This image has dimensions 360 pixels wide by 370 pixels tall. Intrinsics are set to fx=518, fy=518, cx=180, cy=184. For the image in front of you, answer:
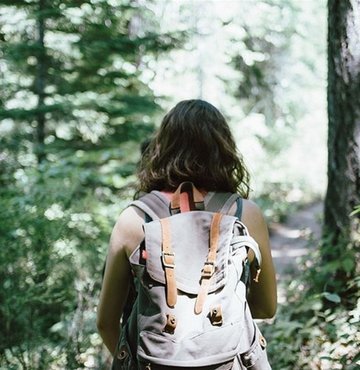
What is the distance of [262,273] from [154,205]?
57cm

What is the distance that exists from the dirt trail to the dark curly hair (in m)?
4.22

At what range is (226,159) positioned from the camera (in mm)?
2225

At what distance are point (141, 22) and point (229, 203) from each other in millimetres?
7732

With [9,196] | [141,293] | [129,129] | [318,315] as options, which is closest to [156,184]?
[141,293]

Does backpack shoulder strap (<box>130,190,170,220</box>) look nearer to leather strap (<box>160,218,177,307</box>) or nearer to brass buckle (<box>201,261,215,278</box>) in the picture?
leather strap (<box>160,218,177,307</box>)

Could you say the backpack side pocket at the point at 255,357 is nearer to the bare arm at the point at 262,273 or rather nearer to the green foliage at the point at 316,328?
the bare arm at the point at 262,273

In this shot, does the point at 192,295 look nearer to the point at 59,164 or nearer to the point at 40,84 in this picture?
the point at 59,164

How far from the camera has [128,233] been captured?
2.10 meters

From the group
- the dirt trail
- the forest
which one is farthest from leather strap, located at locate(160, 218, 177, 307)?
the dirt trail

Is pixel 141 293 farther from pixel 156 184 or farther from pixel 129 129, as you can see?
pixel 129 129

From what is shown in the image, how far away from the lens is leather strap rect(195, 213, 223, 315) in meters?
1.86

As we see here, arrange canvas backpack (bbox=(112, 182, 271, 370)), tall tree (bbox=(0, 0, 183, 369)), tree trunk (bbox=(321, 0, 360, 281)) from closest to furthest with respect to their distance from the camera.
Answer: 1. canvas backpack (bbox=(112, 182, 271, 370))
2. tree trunk (bbox=(321, 0, 360, 281))
3. tall tree (bbox=(0, 0, 183, 369))

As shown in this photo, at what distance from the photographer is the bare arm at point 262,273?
2160mm

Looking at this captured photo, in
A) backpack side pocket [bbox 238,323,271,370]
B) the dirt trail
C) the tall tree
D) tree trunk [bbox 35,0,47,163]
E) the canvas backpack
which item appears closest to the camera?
the canvas backpack
